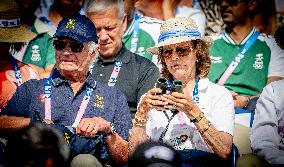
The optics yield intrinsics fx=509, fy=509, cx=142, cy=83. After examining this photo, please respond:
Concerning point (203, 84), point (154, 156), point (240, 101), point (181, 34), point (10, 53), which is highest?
point (181, 34)

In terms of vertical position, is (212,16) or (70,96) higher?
(212,16)

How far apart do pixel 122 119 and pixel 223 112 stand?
78 cm

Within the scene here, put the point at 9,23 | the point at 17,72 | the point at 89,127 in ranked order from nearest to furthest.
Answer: the point at 89,127 < the point at 17,72 < the point at 9,23

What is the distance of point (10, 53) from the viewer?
4578 millimetres

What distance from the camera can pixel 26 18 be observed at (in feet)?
19.8

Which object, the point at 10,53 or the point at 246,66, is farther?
the point at 246,66

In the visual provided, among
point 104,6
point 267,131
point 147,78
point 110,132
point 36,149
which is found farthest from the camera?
point 104,6

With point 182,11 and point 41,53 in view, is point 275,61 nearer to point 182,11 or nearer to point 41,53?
point 182,11

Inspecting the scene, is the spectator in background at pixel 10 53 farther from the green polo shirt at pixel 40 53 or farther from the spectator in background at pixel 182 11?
the spectator in background at pixel 182 11

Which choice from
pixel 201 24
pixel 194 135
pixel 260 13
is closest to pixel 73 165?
pixel 194 135

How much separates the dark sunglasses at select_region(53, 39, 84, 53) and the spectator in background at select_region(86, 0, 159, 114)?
2.33 ft

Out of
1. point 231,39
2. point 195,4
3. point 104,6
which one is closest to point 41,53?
point 104,6

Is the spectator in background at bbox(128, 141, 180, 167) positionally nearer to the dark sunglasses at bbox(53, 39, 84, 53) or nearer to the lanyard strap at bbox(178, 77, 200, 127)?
the lanyard strap at bbox(178, 77, 200, 127)

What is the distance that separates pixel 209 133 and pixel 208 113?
0.34 metres
